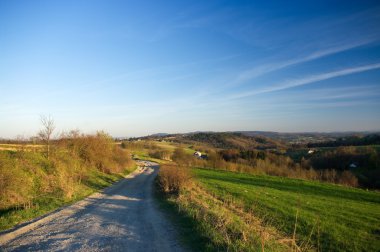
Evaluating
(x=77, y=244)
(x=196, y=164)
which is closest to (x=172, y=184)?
(x=77, y=244)

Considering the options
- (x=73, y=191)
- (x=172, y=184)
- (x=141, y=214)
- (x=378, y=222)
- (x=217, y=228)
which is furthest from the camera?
(x=172, y=184)

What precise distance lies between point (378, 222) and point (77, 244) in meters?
17.2

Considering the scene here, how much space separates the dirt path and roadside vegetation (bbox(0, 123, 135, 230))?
1.78 metres

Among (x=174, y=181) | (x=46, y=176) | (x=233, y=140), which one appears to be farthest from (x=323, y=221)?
(x=233, y=140)

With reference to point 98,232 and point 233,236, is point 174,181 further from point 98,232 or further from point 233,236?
point 233,236

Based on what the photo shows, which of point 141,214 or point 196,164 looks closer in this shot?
point 141,214

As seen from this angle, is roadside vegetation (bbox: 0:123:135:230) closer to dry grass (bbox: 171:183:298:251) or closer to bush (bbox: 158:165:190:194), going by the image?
bush (bbox: 158:165:190:194)

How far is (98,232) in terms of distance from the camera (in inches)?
447

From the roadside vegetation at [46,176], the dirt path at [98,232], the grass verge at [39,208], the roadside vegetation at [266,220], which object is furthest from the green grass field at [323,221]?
the roadside vegetation at [46,176]

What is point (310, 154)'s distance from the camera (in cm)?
7631

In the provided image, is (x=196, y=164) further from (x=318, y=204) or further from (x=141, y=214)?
(x=141, y=214)

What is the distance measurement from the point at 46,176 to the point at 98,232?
41.3ft

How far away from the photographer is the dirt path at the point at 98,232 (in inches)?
381

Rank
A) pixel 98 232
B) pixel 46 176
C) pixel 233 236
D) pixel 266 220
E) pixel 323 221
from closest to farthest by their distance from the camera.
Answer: pixel 233 236
pixel 98 232
pixel 266 220
pixel 323 221
pixel 46 176
